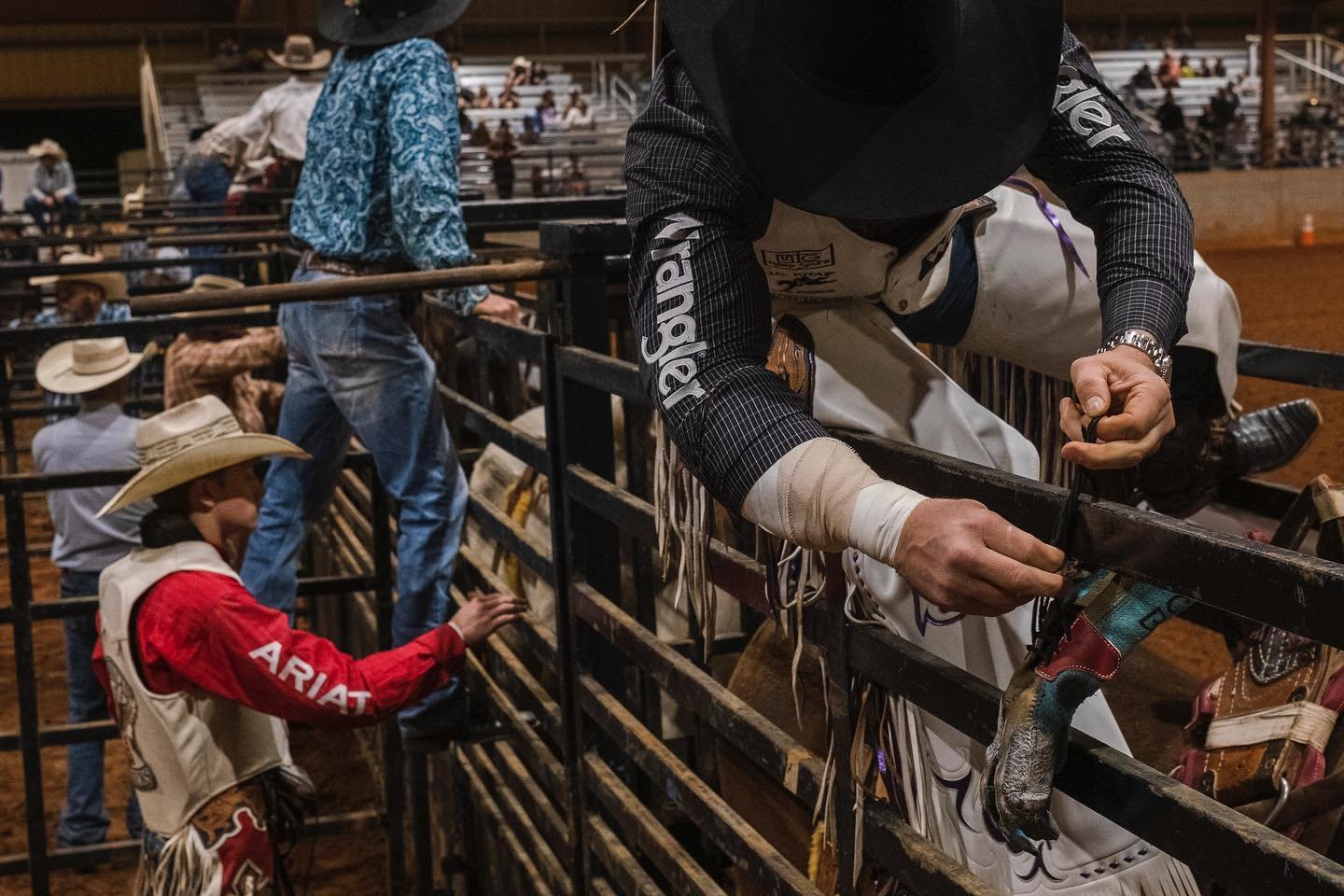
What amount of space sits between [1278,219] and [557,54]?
16.6m

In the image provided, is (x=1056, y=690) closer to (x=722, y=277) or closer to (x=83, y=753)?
(x=722, y=277)

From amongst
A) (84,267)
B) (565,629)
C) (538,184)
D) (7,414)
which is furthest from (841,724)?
(538,184)

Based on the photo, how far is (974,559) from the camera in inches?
47.8

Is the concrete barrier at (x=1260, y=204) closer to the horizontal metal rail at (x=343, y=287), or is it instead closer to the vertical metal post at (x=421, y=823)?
the vertical metal post at (x=421, y=823)

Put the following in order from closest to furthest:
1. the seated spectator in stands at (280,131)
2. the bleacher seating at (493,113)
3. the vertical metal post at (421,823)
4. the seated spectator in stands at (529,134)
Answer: the vertical metal post at (421,823), the seated spectator in stands at (280,131), the bleacher seating at (493,113), the seated spectator in stands at (529,134)

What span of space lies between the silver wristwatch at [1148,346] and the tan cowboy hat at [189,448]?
1930 mm

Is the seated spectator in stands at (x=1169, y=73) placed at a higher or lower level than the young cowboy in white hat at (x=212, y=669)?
higher

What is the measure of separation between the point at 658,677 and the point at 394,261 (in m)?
1.74

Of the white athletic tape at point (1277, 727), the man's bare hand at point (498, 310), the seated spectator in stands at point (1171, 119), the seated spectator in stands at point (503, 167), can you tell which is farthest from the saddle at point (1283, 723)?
the seated spectator in stands at point (1171, 119)

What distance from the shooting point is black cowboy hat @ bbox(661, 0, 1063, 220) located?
1564 mm

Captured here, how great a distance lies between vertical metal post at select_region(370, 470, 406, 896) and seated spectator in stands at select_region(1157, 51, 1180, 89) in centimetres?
2675

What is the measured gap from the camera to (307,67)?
11.2 meters

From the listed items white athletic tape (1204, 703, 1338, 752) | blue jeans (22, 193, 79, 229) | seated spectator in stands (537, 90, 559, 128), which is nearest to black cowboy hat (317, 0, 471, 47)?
white athletic tape (1204, 703, 1338, 752)

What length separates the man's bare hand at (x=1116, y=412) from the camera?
4.08 ft
